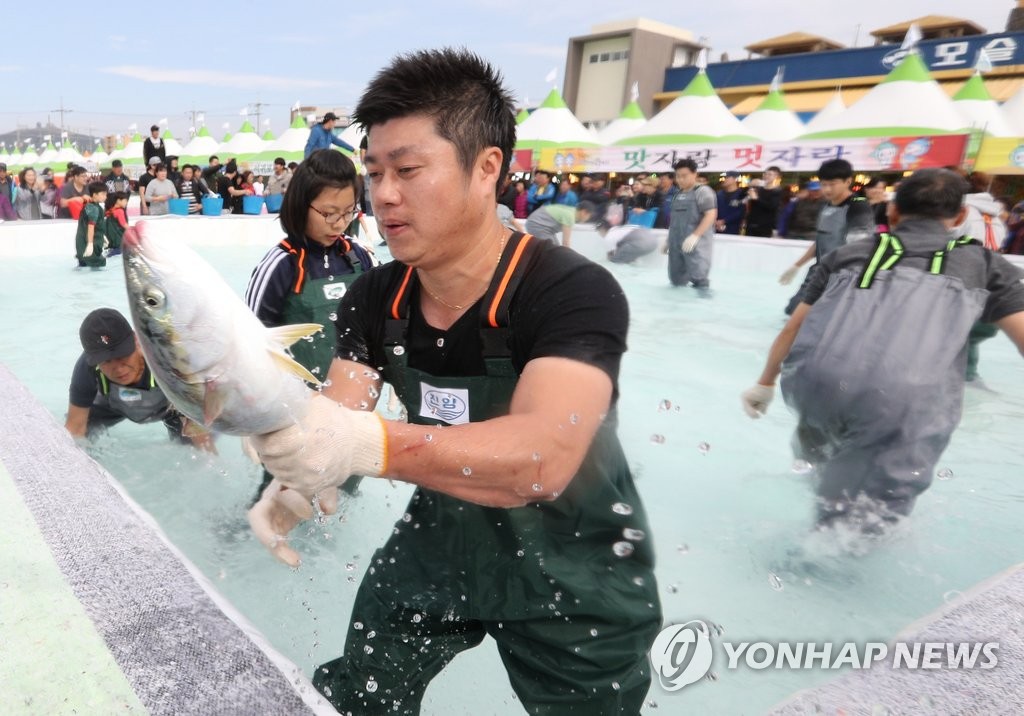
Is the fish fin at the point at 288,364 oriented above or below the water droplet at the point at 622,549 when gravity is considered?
above

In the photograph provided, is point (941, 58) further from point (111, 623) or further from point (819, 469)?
point (111, 623)

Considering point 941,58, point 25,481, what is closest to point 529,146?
point 25,481

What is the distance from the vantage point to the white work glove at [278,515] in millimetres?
1691

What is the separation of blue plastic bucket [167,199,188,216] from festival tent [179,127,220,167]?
12.6 metres

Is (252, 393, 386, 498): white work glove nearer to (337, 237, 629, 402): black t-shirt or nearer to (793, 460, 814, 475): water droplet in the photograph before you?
(337, 237, 629, 402): black t-shirt

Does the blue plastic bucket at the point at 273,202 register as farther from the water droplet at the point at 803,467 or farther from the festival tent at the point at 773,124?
the water droplet at the point at 803,467

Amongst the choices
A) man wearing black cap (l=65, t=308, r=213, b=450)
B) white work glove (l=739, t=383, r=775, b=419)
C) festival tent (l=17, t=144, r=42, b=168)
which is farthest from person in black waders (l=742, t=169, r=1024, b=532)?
festival tent (l=17, t=144, r=42, b=168)

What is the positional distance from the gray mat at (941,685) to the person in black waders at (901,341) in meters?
0.94

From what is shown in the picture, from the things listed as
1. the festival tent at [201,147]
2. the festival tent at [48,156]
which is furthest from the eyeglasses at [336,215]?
the festival tent at [48,156]

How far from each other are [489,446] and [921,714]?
1.23 m

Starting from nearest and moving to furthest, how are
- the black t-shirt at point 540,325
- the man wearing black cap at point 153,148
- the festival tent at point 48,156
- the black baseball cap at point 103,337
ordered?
the black t-shirt at point 540,325 → the black baseball cap at point 103,337 → the man wearing black cap at point 153,148 → the festival tent at point 48,156

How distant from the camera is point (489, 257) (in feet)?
4.98

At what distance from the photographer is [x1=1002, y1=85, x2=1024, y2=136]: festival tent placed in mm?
13719

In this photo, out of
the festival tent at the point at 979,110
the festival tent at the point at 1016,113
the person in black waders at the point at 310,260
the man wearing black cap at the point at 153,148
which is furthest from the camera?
the man wearing black cap at the point at 153,148
